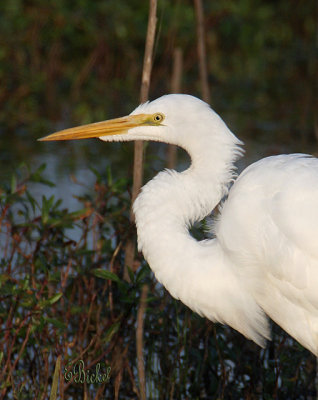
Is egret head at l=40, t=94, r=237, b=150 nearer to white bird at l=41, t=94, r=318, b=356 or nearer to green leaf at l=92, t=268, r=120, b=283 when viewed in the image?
white bird at l=41, t=94, r=318, b=356

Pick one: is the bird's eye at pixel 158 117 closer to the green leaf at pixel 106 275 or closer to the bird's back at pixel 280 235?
the bird's back at pixel 280 235

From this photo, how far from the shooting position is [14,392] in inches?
122

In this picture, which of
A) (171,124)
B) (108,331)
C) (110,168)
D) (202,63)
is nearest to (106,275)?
(108,331)

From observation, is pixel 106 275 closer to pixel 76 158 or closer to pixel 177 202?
pixel 177 202

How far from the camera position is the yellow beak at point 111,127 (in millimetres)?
3010

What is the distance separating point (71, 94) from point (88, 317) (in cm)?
508

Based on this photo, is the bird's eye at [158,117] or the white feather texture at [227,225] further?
the bird's eye at [158,117]

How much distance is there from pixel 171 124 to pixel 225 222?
1.36 ft

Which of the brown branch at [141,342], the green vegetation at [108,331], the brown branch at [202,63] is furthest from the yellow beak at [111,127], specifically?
the brown branch at [202,63]

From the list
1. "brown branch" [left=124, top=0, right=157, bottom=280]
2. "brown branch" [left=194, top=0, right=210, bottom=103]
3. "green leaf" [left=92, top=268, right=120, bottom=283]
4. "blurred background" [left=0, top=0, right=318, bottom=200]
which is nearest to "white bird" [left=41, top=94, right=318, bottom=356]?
"green leaf" [left=92, top=268, right=120, bottom=283]

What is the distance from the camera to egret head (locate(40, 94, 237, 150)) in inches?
116

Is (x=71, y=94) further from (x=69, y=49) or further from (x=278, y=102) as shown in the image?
(x=278, y=102)

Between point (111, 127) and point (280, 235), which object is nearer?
point (280, 235)

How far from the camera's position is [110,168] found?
13.2ft
